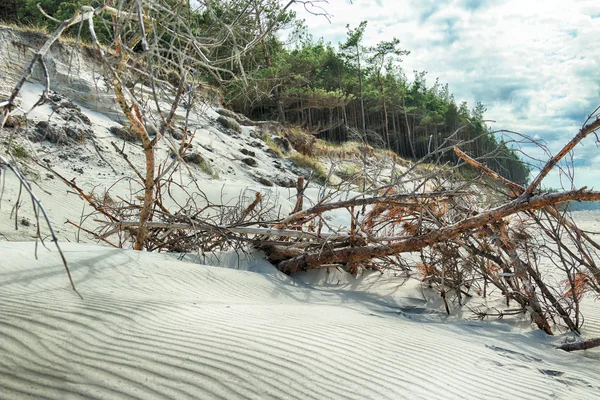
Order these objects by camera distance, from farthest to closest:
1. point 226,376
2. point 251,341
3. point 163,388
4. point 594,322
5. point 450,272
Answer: point 450,272, point 594,322, point 251,341, point 226,376, point 163,388

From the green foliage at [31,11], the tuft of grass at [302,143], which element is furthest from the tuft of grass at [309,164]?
the green foliage at [31,11]

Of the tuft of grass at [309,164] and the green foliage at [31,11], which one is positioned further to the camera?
the green foliage at [31,11]

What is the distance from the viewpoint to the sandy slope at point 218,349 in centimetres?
187

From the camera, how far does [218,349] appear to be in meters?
2.16

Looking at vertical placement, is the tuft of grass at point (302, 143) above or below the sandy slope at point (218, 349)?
above

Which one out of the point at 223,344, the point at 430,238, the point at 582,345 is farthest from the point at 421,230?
the point at 223,344

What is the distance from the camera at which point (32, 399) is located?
168 cm

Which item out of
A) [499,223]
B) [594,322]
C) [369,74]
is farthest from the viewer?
[369,74]

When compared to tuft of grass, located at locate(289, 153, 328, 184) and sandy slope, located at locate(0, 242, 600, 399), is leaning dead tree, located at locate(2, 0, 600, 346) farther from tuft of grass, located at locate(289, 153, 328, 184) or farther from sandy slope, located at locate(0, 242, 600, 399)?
tuft of grass, located at locate(289, 153, 328, 184)

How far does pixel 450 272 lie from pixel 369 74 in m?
40.7

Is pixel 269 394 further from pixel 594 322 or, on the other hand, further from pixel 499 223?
pixel 594 322

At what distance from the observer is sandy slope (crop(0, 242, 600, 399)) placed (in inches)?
73.6

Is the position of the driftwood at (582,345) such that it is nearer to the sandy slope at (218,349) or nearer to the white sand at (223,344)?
the white sand at (223,344)

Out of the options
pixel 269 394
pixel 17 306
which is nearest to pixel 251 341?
pixel 269 394
